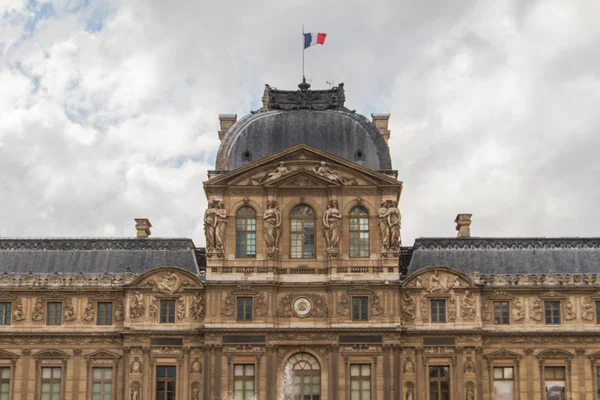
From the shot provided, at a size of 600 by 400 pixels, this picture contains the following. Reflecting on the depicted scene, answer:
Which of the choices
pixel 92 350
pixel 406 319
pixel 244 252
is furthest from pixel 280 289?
pixel 92 350

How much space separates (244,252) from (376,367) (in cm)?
1176

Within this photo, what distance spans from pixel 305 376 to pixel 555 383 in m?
16.9

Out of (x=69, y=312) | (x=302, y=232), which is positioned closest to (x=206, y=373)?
(x=69, y=312)

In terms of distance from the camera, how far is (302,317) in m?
78.9

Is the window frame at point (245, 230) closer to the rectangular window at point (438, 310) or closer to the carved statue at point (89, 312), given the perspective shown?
the carved statue at point (89, 312)

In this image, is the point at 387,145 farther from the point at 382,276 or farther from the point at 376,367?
the point at 376,367

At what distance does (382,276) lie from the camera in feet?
260

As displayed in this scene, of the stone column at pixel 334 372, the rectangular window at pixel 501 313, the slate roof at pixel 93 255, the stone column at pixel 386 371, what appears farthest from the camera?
the slate roof at pixel 93 255

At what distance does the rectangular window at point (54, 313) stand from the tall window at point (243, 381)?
13.0 m

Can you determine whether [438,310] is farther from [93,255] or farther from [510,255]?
[93,255]

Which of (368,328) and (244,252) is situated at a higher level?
(244,252)

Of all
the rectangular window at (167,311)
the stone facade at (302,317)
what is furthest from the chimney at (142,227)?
the rectangular window at (167,311)

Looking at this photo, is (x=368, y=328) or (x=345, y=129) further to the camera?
(x=345, y=129)

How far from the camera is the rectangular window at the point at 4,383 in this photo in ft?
264
